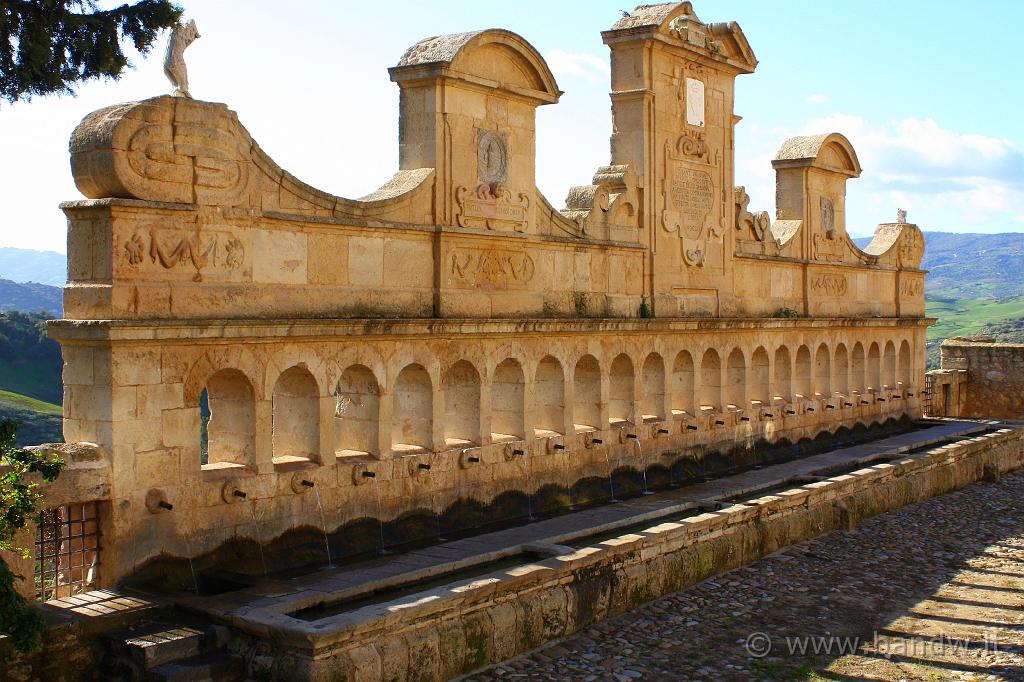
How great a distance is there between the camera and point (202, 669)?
837 cm

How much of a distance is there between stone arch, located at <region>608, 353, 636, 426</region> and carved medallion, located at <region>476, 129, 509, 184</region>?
11.7 feet

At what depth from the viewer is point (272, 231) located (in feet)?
36.1

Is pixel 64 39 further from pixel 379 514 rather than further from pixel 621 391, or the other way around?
pixel 621 391

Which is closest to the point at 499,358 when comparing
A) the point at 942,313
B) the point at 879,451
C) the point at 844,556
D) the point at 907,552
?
the point at 844,556

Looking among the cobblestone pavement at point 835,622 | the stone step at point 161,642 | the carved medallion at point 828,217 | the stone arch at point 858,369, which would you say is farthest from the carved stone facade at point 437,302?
the cobblestone pavement at point 835,622

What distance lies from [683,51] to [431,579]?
386 inches

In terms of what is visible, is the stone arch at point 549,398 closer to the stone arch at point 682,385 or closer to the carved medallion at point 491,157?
the carved medallion at point 491,157

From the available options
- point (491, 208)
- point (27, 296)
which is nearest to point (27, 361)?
point (491, 208)

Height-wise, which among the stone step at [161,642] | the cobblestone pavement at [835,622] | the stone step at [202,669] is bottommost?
the cobblestone pavement at [835,622]

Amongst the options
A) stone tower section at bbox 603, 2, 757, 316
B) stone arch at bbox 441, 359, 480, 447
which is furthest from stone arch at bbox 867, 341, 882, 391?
stone arch at bbox 441, 359, 480, 447

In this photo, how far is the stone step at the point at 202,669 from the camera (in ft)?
27.1

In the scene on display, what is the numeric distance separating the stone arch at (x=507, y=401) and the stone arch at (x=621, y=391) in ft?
7.39

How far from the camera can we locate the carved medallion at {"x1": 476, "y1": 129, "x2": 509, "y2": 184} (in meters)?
13.3

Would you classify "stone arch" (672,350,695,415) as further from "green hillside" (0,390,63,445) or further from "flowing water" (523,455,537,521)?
"green hillside" (0,390,63,445)
